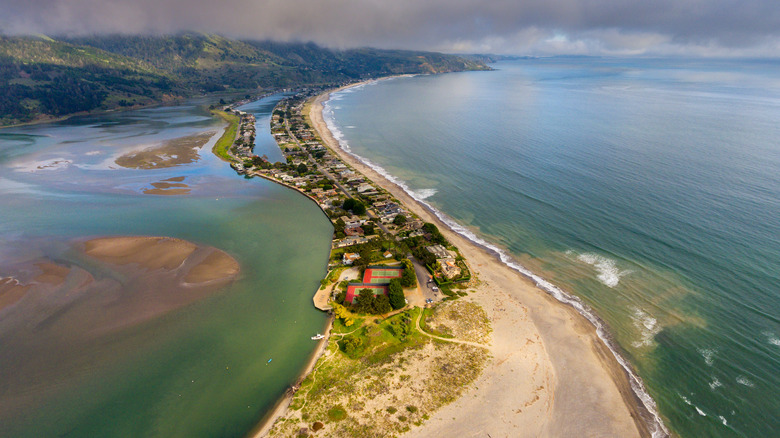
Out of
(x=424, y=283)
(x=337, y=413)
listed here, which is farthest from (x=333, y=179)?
(x=337, y=413)

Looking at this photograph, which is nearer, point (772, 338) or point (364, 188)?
point (772, 338)

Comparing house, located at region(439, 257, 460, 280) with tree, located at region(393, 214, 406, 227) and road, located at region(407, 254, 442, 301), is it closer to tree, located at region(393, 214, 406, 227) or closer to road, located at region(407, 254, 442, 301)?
road, located at region(407, 254, 442, 301)

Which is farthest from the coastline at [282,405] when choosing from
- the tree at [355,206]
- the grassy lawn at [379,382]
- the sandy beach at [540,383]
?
the tree at [355,206]

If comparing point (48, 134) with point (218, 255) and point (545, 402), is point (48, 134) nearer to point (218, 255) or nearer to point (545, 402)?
point (218, 255)

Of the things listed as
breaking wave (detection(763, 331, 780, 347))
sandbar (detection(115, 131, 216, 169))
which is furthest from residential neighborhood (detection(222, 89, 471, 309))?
breaking wave (detection(763, 331, 780, 347))

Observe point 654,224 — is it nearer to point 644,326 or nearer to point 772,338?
point 772,338

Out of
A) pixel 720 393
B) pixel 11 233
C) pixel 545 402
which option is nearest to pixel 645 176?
pixel 720 393
